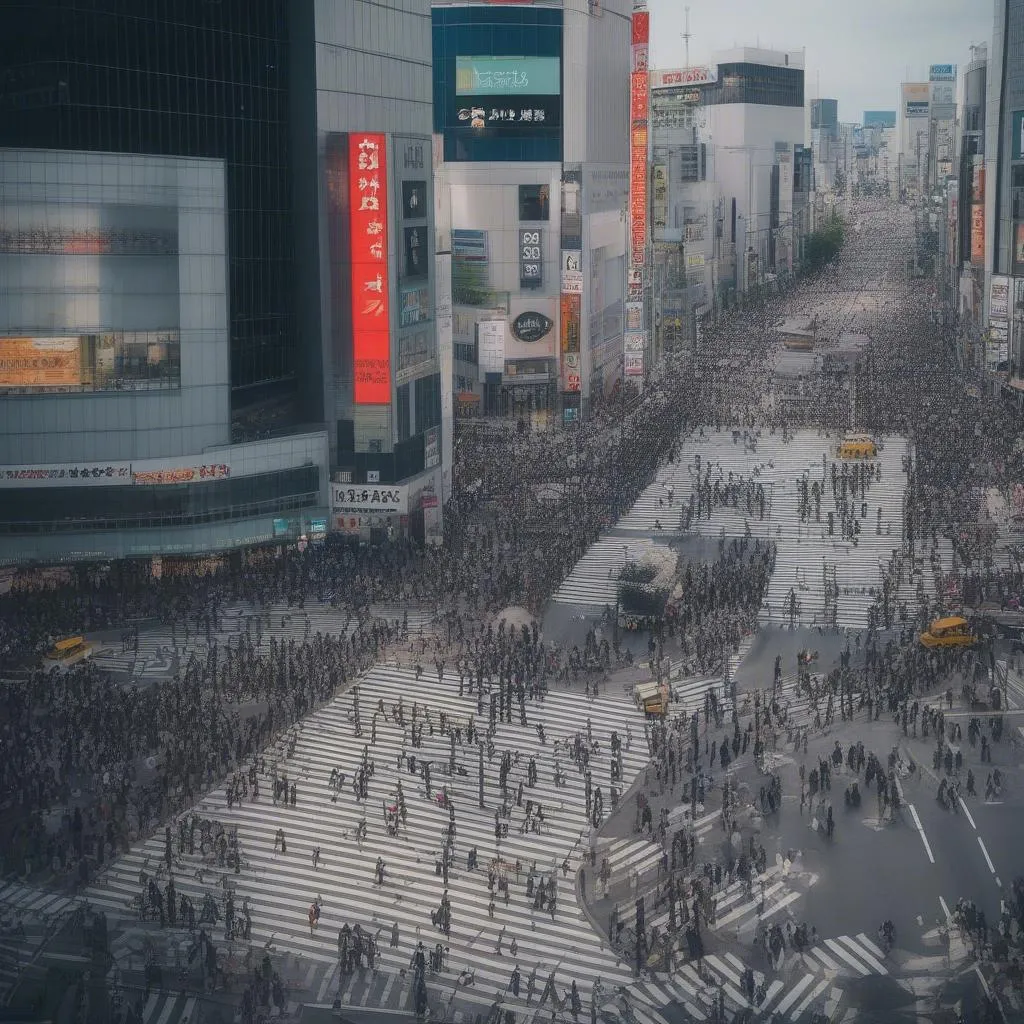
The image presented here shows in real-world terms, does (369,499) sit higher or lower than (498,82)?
lower

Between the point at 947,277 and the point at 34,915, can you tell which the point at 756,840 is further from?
the point at 947,277

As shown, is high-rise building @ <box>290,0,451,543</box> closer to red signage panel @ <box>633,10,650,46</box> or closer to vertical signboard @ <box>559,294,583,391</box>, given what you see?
vertical signboard @ <box>559,294,583,391</box>

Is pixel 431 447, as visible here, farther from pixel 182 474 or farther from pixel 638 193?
pixel 638 193

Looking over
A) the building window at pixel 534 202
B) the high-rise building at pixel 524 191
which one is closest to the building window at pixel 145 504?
the high-rise building at pixel 524 191

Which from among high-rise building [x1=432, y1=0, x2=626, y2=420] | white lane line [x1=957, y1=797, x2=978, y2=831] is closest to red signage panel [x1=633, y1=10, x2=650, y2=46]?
high-rise building [x1=432, y1=0, x2=626, y2=420]

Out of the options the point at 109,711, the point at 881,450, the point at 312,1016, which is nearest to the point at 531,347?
the point at 881,450

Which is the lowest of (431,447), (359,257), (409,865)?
(409,865)

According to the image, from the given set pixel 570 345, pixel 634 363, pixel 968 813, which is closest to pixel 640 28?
pixel 634 363
